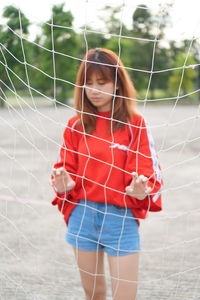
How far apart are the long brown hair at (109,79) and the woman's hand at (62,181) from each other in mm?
219

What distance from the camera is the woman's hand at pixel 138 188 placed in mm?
1763

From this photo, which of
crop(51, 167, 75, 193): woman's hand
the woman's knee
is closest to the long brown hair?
crop(51, 167, 75, 193): woman's hand

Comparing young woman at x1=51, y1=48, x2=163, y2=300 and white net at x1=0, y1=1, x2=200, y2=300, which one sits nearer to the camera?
young woman at x1=51, y1=48, x2=163, y2=300

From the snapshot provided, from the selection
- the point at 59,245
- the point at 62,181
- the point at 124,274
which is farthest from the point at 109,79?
the point at 59,245

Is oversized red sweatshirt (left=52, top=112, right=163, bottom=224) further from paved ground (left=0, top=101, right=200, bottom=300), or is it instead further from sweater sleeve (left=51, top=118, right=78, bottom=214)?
paved ground (left=0, top=101, right=200, bottom=300)

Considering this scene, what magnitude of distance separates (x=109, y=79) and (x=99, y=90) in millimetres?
63

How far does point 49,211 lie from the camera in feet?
13.9

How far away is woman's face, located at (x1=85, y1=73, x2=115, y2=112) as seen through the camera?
1918 millimetres

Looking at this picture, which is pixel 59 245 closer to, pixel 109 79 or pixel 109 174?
pixel 109 174

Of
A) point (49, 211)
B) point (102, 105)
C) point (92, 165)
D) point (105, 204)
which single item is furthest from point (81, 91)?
point (49, 211)

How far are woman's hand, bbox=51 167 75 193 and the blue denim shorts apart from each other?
0.09 m

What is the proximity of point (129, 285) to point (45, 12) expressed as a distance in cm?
149

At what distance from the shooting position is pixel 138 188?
1.79 metres

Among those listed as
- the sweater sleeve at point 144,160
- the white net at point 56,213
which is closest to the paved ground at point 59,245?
the white net at point 56,213
